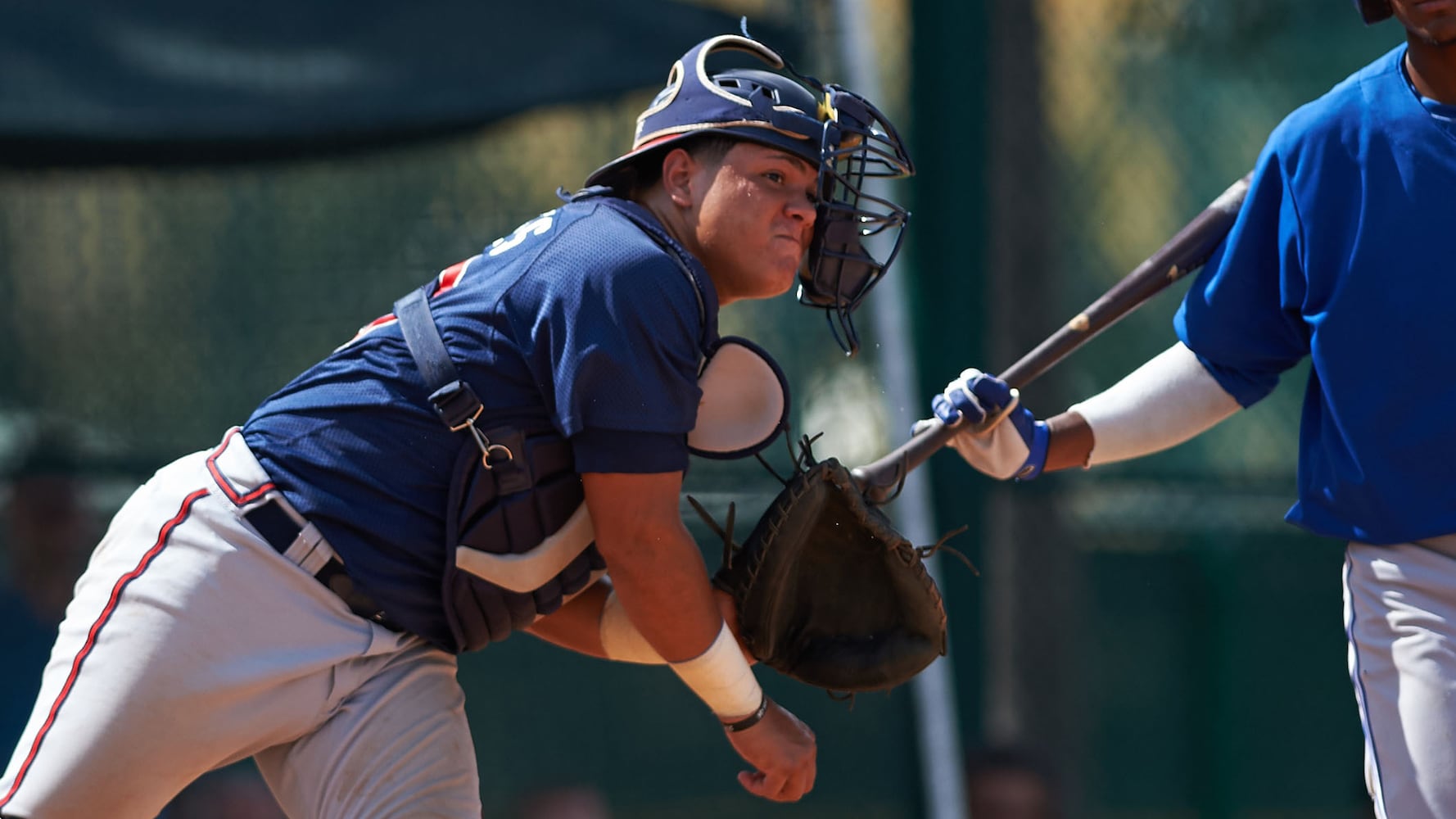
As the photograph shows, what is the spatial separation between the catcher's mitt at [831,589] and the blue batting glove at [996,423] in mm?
291

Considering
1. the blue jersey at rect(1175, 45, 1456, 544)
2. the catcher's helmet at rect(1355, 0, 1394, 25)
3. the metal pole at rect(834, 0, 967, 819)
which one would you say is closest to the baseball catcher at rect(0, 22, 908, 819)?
the blue jersey at rect(1175, 45, 1456, 544)

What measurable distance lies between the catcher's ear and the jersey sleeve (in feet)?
2.69

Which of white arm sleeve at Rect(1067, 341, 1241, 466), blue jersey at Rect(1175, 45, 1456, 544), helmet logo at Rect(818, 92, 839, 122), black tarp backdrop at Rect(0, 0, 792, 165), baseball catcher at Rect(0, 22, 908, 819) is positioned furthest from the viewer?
black tarp backdrop at Rect(0, 0, 792, 165)

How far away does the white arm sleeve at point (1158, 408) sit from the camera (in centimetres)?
310

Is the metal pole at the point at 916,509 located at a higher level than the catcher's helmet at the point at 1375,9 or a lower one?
lower

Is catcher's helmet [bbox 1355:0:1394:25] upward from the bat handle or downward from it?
upward

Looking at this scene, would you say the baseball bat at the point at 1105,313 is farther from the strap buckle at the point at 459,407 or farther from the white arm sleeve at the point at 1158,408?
the strap buckle at the point at 459,407

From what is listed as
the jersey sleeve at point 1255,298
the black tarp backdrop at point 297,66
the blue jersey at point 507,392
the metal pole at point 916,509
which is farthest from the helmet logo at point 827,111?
the black tarp backdrop at point 297,66

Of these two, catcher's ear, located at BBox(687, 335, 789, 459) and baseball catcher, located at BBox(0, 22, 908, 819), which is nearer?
baseball catcher, located at BBox(0, 22, 908, 819)

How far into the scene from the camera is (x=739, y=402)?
2.78m

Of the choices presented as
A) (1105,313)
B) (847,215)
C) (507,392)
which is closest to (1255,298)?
(1105,313)

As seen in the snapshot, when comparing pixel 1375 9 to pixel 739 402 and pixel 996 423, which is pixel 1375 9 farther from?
pixel 739 402

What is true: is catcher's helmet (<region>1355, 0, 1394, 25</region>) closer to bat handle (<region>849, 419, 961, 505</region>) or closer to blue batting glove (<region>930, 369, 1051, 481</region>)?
blue batting glove (<region>930, 369, 1051, 481</region>)

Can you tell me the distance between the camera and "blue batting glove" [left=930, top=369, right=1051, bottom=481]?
10.4ft
